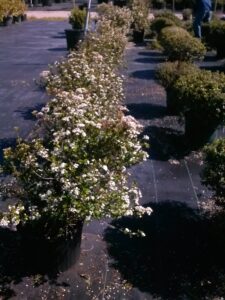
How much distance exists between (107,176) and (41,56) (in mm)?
10906

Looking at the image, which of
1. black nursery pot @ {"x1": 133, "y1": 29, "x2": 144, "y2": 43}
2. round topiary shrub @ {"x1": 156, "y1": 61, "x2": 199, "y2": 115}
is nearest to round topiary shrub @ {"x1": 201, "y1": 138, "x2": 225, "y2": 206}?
round topiary shrub @ {"x1": 156, "y1": 61, "x2": 199, "y2": 115}

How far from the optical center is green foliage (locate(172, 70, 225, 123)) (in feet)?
21.6

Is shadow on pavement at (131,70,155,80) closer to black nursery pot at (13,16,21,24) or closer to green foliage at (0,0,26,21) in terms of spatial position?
green foliage at (0,0,26,21)

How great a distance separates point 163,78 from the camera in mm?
8648

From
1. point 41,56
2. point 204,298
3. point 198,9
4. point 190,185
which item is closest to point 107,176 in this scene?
point 204,298

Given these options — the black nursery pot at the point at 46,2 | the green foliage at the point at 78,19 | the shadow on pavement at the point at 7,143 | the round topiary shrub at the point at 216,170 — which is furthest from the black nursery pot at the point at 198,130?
the black nursery pot at the point at 46,2

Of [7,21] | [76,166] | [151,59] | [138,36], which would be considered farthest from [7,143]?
[7,21]

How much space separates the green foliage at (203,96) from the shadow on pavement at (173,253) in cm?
175

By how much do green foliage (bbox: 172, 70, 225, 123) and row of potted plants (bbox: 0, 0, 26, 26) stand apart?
15.2m

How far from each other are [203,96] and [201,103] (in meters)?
0.10

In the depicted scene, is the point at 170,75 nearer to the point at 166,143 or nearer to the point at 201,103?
the point at 166,143

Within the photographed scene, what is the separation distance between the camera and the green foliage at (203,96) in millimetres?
6586

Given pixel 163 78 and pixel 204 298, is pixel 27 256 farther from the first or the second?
pixel 163 78

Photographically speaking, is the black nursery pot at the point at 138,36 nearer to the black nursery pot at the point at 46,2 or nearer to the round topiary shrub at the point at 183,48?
the round topiary shrub at the point at 183,48
